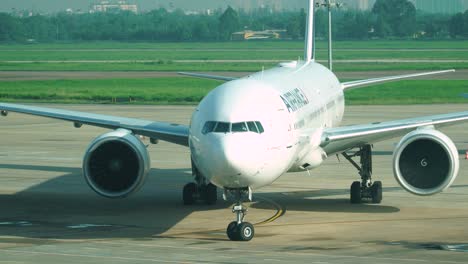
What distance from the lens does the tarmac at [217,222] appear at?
23016 millimetres

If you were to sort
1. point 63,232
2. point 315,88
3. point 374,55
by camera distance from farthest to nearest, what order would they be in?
point 374,55 → point 315,88 → point 63,232

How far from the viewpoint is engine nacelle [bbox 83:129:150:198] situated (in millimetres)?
27891

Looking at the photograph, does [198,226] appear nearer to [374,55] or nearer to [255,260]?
[255,260]

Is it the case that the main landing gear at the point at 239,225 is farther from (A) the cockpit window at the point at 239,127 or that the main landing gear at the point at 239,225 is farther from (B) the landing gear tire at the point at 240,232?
(A) the cockpit window at the point at 239,127

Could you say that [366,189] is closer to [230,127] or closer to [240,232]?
[240,232]

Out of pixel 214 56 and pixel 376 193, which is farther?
pixel 214 56

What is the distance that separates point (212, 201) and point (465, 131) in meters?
25.2

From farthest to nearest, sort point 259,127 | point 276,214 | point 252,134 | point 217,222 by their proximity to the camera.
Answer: point 276,214
point 217,222
point 259,127
point 252,134

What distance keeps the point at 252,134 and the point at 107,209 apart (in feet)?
24.9

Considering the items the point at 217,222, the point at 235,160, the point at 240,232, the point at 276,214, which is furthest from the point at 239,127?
the point at 276,214

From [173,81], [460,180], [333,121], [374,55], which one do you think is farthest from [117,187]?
[374,55]

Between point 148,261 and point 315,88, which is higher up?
point 315,88

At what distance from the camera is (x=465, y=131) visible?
52.8 metres

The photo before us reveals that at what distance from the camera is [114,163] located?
28109mm
